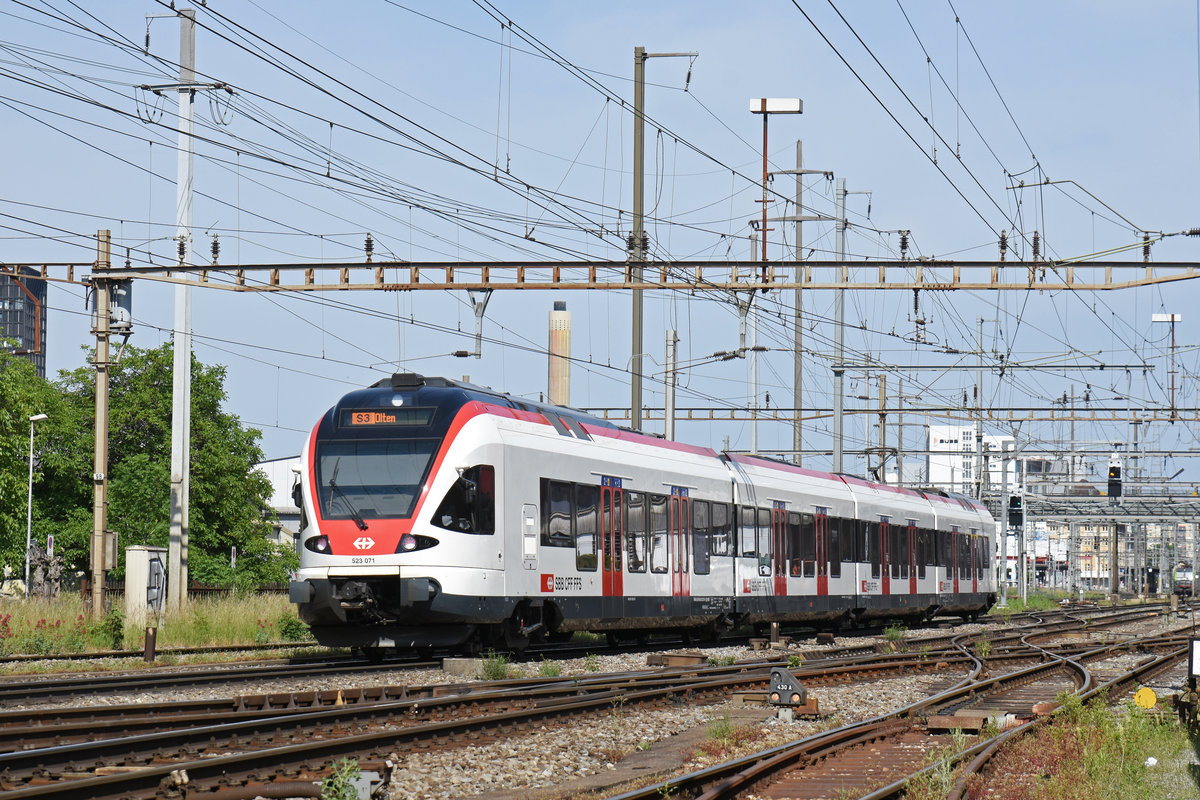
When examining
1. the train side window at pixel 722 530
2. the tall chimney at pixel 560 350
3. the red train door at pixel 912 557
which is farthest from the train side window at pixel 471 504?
the tall chimney at pixel 560 350

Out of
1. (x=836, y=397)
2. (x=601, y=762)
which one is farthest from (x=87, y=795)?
(x=836, y=397)

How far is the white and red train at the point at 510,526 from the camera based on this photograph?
19062 mm

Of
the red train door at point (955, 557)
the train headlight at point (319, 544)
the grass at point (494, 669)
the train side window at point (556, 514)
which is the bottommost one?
the grass at point (494, 669)

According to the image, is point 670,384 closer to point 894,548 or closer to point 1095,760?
point 894,548

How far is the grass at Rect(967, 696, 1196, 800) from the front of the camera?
10219mm

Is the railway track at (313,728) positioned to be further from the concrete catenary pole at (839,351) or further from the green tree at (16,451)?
the green tree at (16,451)

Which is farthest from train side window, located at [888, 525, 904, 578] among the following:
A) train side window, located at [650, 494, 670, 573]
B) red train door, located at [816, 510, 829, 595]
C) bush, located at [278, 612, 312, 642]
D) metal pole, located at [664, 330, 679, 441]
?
bush, located at [278, 612, 312, 642]

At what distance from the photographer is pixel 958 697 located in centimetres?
1725

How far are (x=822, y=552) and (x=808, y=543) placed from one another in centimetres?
88

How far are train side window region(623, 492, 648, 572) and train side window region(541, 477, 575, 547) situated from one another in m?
1.75

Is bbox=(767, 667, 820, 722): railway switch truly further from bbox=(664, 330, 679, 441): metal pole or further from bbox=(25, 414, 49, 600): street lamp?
bbox=(25, 414, 49, 600): street lamp

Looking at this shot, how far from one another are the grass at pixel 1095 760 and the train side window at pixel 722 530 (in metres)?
11.8

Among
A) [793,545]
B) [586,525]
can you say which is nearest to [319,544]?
[586,525]

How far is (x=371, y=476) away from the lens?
Result: 63.7 ft
